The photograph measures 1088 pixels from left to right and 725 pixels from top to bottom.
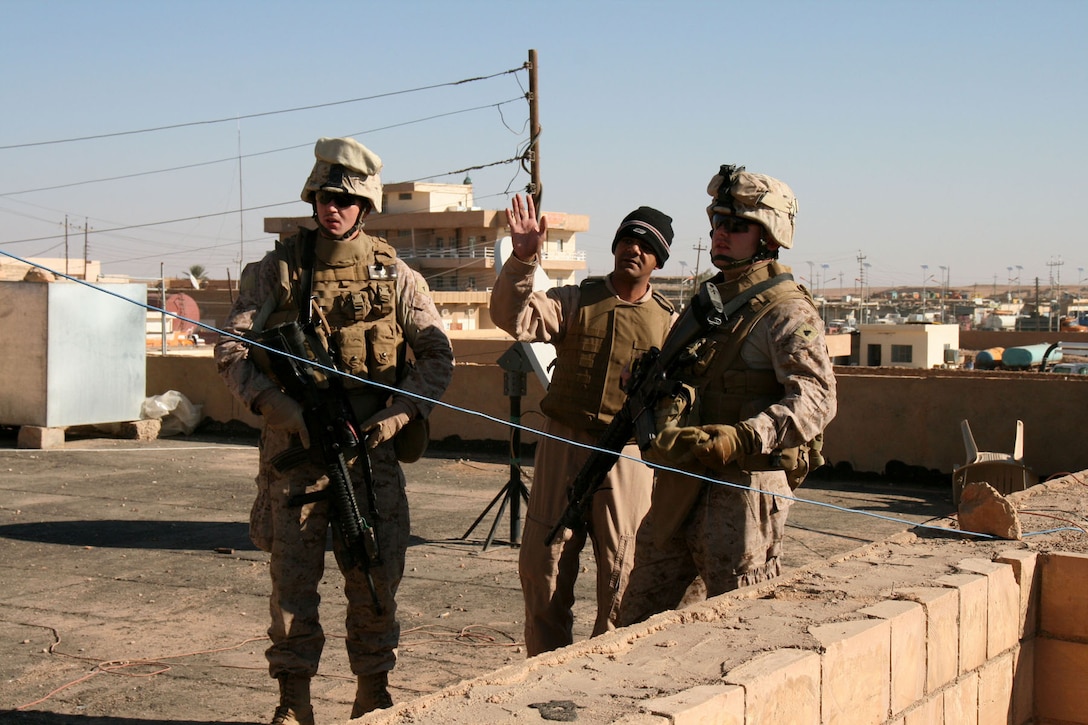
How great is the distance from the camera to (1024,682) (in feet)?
13.3

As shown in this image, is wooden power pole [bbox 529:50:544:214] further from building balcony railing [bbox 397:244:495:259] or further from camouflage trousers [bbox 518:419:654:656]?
building balcony railing [bbox 397:244:495:259]

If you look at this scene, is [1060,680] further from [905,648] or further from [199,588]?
[199,588]

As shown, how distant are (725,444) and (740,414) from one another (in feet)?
0.94

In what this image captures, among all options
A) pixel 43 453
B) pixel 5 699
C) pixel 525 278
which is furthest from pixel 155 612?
pixel 43 453

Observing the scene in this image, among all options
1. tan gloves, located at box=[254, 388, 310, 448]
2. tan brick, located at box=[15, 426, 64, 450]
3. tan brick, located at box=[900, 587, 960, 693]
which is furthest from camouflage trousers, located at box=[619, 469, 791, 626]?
tan brick, located at box=[15, 426, 64, 450]

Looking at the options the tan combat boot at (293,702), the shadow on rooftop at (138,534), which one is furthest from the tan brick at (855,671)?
the shadow on rooftop at (138,534)

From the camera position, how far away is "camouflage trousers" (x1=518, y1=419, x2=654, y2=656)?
4430 mm

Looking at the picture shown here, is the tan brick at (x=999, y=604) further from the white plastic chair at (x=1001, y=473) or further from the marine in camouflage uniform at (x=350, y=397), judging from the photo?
the white plastic chair at (x=1001, y=473)

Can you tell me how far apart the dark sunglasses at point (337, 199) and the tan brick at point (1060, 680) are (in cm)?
290

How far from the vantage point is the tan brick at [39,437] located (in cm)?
1344

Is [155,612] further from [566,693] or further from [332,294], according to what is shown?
[566,693]

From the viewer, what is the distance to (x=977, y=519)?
434 centimetres

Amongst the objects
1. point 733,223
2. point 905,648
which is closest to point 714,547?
point 905,648

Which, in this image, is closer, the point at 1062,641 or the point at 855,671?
the point at 855,671
